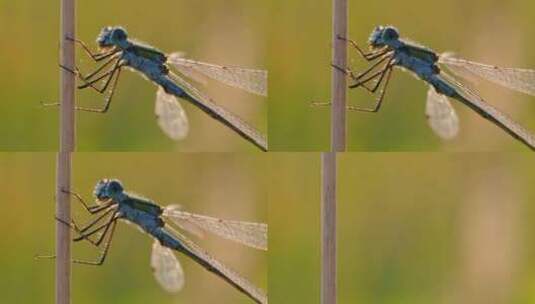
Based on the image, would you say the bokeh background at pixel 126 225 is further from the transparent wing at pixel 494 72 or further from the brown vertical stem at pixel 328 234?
the transparent wing at pixel 494 72

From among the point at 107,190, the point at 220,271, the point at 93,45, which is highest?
the point at 93,45

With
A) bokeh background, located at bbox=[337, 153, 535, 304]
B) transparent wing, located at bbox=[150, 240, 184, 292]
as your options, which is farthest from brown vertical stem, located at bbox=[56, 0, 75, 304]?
bokeh background, located at bbox=[337, 153, 535, 304]

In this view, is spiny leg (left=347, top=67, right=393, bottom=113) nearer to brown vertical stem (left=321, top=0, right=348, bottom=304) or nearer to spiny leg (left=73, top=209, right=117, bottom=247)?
brown vertical stem (left=321, top=0, right=348, bottom=304)

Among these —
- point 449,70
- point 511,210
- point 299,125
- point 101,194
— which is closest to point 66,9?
point 101,194

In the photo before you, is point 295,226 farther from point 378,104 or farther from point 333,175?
point 378,104

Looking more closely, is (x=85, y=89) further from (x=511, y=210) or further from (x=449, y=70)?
(x=511, y=210)

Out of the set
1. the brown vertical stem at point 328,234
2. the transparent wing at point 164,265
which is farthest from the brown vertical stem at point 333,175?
the transparent wing at point 164,265

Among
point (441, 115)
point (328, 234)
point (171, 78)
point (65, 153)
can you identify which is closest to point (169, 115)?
point (171, 78)
